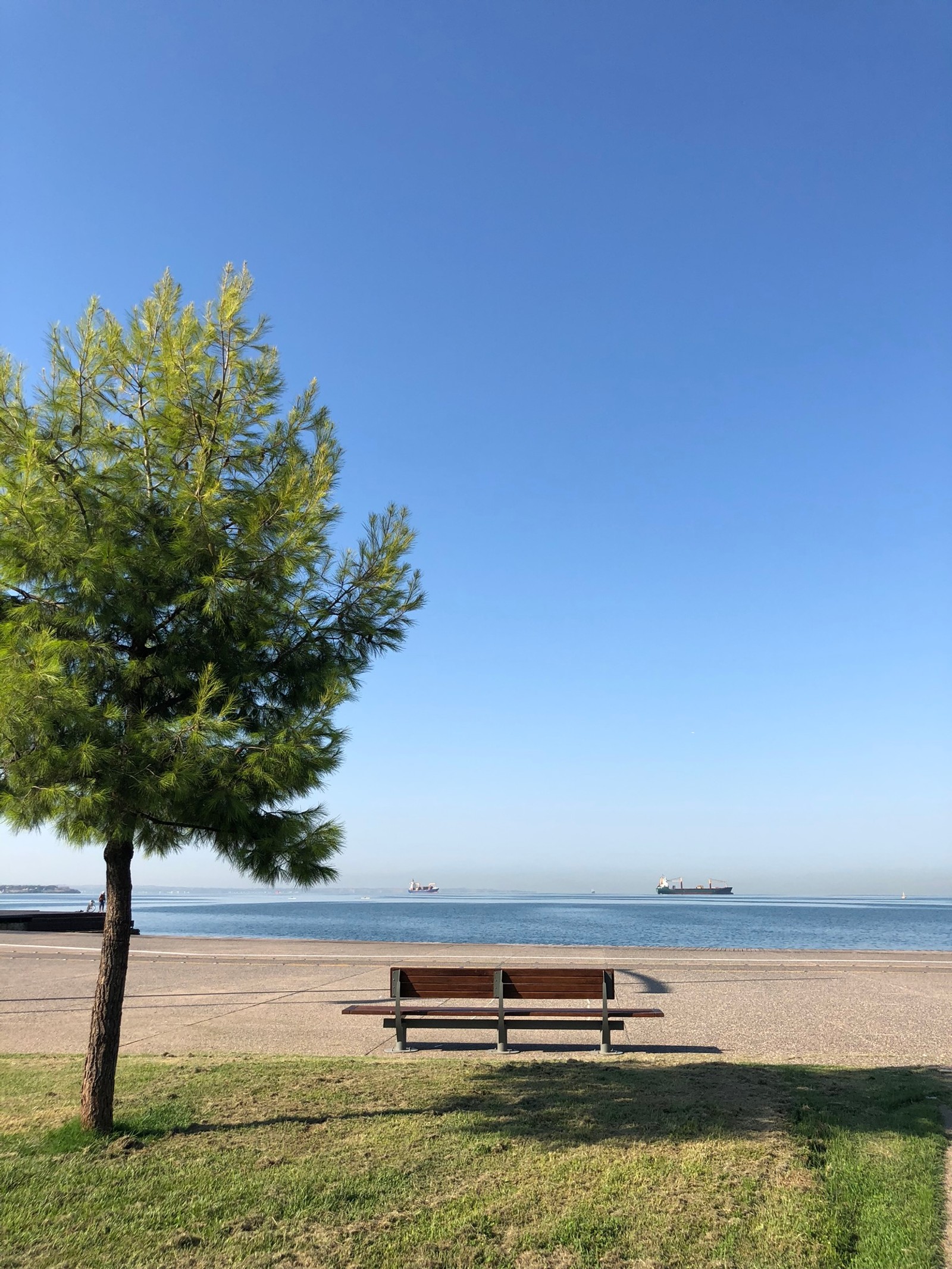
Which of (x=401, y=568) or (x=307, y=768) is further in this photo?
(x=401, y=568)

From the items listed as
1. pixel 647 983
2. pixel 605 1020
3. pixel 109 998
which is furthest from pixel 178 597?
pixel 647 983

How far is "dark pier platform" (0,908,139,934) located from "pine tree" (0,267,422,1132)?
2266 centimetres

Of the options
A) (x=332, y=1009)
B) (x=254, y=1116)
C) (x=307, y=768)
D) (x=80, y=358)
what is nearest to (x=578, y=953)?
(x=332, y=1009)

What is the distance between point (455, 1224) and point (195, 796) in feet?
9.90

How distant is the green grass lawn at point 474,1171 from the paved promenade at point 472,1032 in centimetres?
171

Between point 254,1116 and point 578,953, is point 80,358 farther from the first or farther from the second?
point 578,953

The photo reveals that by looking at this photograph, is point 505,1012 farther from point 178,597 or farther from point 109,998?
point 178,597

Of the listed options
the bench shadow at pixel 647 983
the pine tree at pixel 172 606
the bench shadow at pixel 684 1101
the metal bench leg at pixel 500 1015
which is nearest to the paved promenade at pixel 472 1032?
the bench shadow at pixel 647 983

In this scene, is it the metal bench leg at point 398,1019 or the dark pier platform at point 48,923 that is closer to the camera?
the metal bench leg at point 398,1019

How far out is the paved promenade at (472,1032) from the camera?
32.8 ft

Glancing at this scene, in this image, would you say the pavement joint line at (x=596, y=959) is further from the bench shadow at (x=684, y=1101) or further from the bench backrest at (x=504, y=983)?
the bench shadow at (x=684, y=1101)

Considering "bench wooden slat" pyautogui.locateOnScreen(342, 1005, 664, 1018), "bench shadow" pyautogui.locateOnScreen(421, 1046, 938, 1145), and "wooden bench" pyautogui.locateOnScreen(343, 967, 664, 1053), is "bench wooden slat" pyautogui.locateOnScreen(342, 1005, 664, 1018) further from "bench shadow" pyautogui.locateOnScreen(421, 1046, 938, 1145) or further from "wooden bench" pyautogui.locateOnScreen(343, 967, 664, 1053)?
"bench shadow" pyautogui.locateOnScreen(421, 1046, 938, 1145)

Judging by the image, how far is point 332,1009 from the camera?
1230 cm

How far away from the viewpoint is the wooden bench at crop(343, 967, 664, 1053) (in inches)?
381
